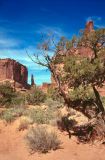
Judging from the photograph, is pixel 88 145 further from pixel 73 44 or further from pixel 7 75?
pixel 7 75

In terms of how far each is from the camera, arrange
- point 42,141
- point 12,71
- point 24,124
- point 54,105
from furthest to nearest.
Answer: point 12,71
point 54,105
point 24,124
point 42,141

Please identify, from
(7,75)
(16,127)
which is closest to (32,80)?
(7,75)

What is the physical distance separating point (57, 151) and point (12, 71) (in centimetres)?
7520

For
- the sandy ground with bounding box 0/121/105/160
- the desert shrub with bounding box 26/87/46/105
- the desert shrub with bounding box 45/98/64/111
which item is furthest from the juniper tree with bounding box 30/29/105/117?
the desert shrub with bounding box 26/87/46/105

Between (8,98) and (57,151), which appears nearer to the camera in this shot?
(57,151)

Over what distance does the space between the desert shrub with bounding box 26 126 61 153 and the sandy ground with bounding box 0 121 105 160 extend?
0.29 m

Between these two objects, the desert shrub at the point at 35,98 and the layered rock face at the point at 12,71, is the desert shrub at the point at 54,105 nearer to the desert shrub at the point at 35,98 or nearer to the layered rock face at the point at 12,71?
the desert shrub at the point at 35,98

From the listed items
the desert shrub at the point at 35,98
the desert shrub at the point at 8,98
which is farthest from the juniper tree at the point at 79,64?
the desert shrub at the point at 35,98

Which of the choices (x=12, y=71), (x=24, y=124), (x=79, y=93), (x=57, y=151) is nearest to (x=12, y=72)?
(x=12, y=71)

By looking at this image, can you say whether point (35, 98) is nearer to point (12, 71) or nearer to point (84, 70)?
point (84, 70)

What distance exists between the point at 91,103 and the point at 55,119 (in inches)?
88.8

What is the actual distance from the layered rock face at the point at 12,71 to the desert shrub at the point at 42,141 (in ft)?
223

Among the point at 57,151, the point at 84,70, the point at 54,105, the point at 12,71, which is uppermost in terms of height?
the point at 12,71

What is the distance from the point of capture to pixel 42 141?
39.0ft
